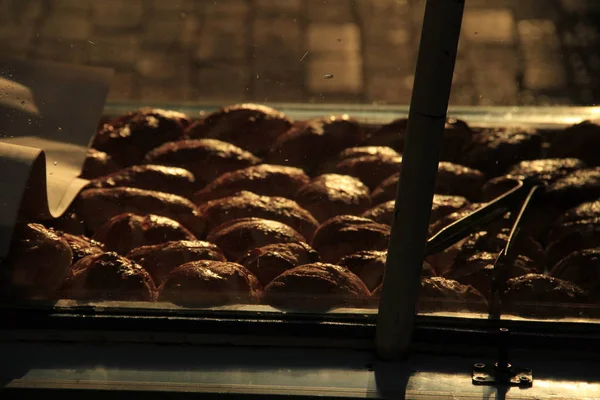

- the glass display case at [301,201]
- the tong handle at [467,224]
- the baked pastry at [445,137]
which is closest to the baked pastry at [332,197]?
the glass display case at [301,201]

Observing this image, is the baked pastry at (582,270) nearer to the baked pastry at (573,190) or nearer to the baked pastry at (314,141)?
the baked pastry at (573,190)

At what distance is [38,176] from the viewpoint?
1.52 metres

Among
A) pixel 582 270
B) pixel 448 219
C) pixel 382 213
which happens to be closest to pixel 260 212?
pixel 382 213

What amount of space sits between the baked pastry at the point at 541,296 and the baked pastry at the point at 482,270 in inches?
1.0

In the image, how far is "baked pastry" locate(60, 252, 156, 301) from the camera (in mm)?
1345

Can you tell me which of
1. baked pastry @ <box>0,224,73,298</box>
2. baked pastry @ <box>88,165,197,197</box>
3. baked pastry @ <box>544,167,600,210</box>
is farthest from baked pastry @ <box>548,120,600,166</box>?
baked pastry @ <box>0,224,73,298</box>

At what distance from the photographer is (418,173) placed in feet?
3.88

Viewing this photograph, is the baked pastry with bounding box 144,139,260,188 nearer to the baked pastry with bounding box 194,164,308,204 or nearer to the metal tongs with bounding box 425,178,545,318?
the baked pastry with bounding box 194,164,308,204

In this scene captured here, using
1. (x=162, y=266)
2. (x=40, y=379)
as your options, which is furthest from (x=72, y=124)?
(x=40, y=379)

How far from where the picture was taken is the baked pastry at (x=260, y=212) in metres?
1.59

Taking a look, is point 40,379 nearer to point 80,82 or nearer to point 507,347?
point 507,347

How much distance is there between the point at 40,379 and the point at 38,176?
1.35 feet

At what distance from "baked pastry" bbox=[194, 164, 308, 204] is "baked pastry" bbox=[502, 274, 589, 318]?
1.59 ft

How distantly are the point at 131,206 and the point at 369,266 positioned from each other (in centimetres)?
45
